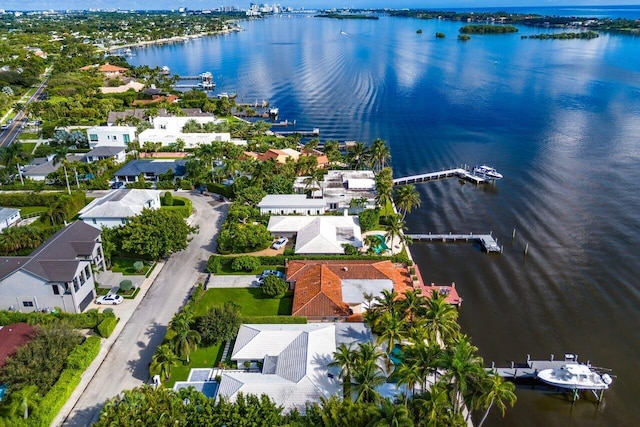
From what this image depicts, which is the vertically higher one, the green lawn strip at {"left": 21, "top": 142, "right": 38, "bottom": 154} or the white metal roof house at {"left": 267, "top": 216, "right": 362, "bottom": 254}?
the white metal roof house at {"left": 267, "top": 216, "right": 362, "bottom": 254}

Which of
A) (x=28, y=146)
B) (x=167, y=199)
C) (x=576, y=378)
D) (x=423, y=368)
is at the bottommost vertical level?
(x=576, y=378)

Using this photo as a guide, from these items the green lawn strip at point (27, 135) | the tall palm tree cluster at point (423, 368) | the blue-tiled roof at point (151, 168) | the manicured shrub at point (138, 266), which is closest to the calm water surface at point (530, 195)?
the tall palm tree cluster at point (423, 368)

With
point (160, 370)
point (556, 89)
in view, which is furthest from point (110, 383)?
point (556, 89)

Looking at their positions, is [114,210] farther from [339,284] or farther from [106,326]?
[339,284]

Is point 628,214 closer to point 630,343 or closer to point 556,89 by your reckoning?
point 630,343

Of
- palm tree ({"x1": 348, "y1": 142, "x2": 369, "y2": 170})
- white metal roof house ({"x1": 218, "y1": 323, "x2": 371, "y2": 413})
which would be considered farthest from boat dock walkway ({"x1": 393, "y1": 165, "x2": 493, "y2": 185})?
white metal roof house ({"x1": 218, "y1": 323, "x2": 371, "y2": 413})

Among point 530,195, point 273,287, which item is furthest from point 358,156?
point 273,287

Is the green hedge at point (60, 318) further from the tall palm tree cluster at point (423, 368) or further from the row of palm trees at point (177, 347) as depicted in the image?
the tall palm tree cluster at point (423, 368)

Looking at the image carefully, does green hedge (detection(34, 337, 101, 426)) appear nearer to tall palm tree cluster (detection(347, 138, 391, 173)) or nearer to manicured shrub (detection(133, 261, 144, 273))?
manicured shrub (detection(133, 261, 144, 273))
